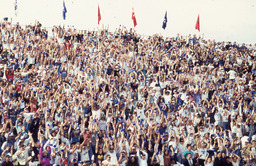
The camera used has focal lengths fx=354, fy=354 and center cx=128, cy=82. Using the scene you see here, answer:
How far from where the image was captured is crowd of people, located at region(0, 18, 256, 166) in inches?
454

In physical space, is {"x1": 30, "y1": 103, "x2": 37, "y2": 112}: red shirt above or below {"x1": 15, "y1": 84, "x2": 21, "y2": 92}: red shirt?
below

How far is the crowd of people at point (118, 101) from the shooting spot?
1153cm

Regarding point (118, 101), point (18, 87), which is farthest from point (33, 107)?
point (118, 101)

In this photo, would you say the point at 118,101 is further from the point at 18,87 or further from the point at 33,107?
the point at 18,87

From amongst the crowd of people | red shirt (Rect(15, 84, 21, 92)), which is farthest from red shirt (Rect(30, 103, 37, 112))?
red shirt (Rect(15, 84, 21, 92))

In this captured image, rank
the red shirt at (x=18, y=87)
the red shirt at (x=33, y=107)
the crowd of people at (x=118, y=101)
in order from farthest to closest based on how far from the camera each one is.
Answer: the red shirt at (x=18, y=87) < the red shirt at (x=33, y=107) < the crowd of people at (x=118, y=101)

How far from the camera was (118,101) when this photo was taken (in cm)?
1584

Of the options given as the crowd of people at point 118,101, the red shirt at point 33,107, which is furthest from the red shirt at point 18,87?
the red shirt at point 33,107

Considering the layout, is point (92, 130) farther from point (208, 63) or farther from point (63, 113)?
point (208, 63)

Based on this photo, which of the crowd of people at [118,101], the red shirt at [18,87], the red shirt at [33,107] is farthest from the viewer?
the red shirt at [18,87]

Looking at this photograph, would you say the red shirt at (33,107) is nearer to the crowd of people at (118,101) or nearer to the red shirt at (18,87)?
the crowd of people at (118,101)

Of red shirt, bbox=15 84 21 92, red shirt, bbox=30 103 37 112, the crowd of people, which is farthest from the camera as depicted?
red shirt, bbox=15 84 21 92

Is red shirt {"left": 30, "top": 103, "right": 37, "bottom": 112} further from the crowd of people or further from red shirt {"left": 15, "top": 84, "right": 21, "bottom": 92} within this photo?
red shirt {"left": 15, "top": 84, "right": 21, "bottom": 92}

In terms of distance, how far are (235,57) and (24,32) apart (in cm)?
1436
